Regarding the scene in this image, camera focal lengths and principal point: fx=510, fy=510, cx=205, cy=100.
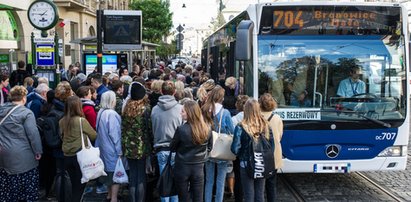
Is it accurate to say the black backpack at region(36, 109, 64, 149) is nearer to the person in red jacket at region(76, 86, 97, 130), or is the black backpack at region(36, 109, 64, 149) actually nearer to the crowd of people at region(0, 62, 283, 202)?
the crowd of people at region(0, 62, 283, 202)

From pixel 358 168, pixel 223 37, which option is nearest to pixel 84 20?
pixel 223 37

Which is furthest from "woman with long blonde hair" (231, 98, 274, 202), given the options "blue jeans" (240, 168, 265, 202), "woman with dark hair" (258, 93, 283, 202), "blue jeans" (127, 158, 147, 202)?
"blue jeans" (127, 158, 147, 202)

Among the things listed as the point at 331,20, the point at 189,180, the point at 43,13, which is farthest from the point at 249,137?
the point at 43,13

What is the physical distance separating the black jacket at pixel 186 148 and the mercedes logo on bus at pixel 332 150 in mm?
2362

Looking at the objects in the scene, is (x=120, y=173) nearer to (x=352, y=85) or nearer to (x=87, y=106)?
(x=87, y=106)

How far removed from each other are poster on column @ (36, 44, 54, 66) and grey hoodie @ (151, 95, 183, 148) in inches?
266

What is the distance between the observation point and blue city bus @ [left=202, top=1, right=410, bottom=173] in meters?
7.48

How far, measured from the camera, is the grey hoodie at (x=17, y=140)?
20.8 ft

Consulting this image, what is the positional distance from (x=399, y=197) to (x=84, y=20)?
87.1 ft

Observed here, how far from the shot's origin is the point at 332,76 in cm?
752

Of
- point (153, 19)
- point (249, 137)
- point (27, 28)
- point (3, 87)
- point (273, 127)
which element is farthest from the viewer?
point (153, 19)

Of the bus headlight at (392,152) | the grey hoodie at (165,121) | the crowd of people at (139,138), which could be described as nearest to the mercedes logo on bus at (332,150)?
the bus headlight at (392,152)

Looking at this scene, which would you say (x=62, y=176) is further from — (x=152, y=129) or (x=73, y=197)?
(x=152, y=129)

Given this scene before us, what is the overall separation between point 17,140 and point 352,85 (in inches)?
185
